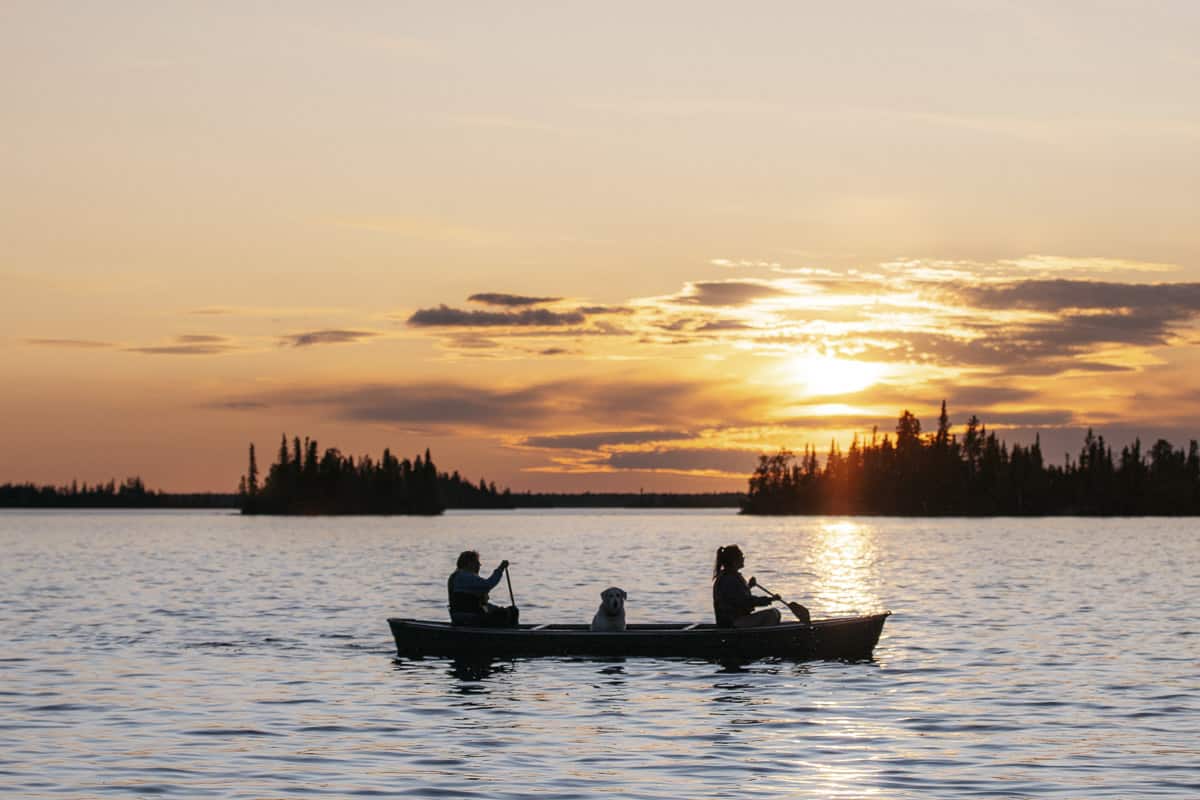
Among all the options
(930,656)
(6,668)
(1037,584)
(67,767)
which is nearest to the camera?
(67,767)

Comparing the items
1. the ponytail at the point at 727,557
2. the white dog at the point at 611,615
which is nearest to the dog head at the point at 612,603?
the white dog at the point at 611,615

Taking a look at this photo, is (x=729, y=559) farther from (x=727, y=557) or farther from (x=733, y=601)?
(x=733, y=601)

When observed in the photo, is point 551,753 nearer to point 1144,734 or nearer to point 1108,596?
point 1144,734

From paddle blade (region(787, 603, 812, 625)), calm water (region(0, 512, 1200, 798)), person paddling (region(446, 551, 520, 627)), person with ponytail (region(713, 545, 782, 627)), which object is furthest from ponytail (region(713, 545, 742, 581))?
person paddling (region(446, 551, 520, 627))

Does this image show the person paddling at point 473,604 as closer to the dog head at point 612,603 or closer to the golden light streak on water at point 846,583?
the dog head at point 612,603

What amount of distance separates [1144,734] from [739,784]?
863cm

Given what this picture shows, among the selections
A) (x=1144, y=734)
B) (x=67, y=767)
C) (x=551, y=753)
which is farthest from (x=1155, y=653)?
(x=67, y=767)

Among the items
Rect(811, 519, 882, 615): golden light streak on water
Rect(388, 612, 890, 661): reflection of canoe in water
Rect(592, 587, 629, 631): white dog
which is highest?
Rect(592, 587, 629, 631): white dog

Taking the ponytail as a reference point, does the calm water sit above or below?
below

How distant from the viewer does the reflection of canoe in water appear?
1459 inches

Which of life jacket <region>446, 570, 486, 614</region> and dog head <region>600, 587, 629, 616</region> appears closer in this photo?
dog head <region>600, 587, 629, 616</region>

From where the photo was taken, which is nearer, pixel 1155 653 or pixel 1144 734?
pixel 1144 734

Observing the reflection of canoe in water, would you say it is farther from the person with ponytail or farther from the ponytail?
A: the ponytail

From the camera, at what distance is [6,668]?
121 ft
